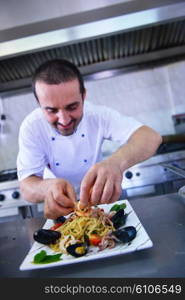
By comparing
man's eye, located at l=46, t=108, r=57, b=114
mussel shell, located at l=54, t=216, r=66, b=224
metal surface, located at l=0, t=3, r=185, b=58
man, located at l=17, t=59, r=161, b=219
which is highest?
metal surface, located at l=0, t=3, r=185, b=58

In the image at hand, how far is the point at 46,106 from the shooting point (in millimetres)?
1007

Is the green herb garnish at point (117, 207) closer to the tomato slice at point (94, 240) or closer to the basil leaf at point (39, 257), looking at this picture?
the tomato slice at point (94, 240)

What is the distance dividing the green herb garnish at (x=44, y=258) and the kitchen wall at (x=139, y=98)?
185 centimetres

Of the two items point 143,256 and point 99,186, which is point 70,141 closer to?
point 99,186

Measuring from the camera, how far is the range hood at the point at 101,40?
1.31m

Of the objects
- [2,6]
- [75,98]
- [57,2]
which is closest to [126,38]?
[57,2]

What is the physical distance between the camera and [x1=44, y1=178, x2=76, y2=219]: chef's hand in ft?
2.44

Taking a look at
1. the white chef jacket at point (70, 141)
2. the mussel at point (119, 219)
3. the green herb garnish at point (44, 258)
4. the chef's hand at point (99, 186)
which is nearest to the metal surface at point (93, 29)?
the white chef jacket at point (70, 141)

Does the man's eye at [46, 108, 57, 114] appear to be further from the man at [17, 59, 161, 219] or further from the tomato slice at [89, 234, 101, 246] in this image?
the tomato slice at [89, 234, 101, 246]

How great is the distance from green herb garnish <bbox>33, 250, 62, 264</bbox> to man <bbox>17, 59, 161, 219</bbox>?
0.59 feet

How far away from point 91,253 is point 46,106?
630 millimetres

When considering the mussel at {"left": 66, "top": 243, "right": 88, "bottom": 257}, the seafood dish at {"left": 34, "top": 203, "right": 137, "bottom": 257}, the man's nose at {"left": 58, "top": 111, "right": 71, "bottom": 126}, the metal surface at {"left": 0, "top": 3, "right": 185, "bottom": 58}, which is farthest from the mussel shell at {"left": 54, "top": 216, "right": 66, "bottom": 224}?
the metal surface at {"left": 0, "top": 3, "right": 185, "bottom": 58}

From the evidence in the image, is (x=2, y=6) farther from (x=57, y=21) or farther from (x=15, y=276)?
(x=15, y=276)

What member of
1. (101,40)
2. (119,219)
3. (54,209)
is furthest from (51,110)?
(101,40)
